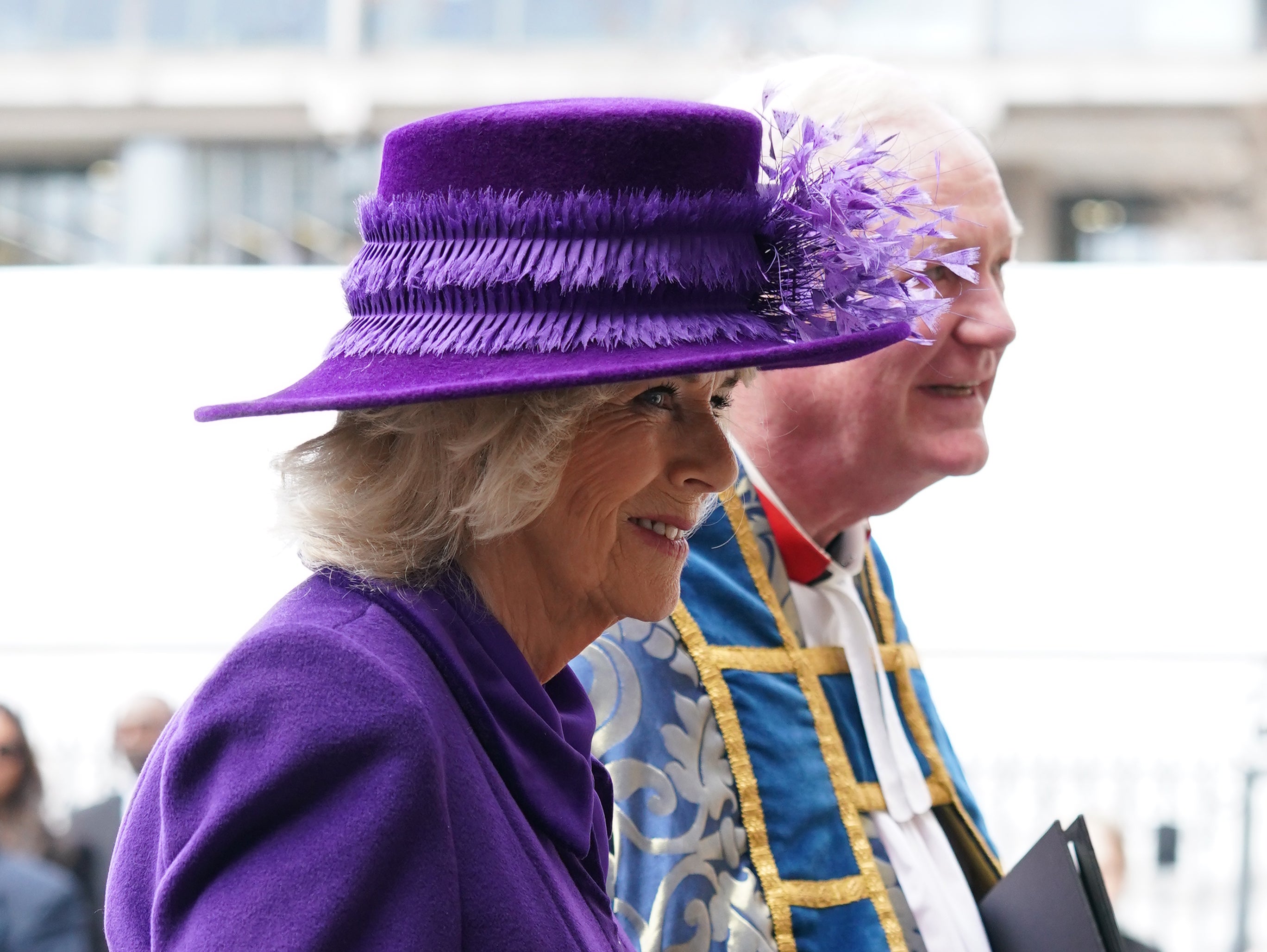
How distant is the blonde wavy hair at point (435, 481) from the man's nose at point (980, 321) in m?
0.86

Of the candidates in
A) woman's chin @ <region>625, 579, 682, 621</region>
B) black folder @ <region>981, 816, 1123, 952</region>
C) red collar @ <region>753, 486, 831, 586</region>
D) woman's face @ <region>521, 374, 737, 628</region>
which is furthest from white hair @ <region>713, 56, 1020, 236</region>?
black folder @ <region>981, 816, 1123, 952</region>

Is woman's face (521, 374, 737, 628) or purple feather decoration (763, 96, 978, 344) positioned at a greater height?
purple feather decoration (763, 96, 978, 344)

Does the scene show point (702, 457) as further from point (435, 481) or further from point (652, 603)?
point (435, 481)

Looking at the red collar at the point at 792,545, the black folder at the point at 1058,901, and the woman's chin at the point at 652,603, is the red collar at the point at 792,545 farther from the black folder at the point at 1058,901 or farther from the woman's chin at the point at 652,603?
the woman's chin at the point at 652,603

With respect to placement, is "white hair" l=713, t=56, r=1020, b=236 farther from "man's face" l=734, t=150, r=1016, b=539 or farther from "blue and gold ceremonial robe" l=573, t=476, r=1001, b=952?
"blue and gold ceremonial robe" l=573, t=476, r=1001, b=952

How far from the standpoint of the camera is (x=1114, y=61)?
15672mm

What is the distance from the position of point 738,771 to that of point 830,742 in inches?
7.2

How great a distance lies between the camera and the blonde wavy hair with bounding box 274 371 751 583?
131 centimetres

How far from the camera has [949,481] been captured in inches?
250

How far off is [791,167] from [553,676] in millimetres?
563

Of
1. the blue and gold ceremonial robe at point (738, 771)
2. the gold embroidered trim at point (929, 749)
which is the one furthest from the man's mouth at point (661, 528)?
the gold embroidered trim at point (929, 749)

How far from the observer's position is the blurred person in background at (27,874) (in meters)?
4.50

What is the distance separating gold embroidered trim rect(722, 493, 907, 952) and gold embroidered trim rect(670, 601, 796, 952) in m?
0.03

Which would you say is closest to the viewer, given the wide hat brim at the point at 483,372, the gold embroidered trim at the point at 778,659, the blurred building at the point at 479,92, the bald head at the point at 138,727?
the wide hat brim at the point at 483,372
